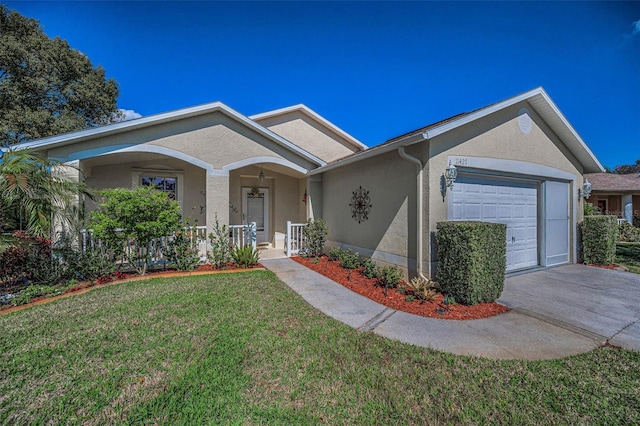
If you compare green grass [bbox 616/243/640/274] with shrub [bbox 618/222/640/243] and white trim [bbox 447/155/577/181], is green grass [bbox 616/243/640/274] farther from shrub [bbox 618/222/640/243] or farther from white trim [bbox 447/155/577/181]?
shrub [bbox 618/222/640/243]

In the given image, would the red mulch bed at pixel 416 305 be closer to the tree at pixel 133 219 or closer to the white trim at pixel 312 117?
the tree at pixel 133 219

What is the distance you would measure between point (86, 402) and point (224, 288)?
11.1ft

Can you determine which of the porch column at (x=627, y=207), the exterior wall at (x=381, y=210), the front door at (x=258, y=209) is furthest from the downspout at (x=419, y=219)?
the porch column at (x=627, y=207)

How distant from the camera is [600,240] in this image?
27.9ft

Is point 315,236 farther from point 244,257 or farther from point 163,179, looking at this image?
point 163,179

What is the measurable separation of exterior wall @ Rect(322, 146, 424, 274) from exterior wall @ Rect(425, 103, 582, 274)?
495 mm

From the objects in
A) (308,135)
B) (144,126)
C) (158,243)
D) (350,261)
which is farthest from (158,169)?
(350,261)

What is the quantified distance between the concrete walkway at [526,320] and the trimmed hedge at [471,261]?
1.80ft

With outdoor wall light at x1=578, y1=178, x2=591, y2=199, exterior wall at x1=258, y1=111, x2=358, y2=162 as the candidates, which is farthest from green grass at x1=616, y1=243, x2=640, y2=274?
exterior wall at x1=258, y1=111, x2=358, y2=162

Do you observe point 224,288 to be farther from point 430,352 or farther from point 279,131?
point 279,131

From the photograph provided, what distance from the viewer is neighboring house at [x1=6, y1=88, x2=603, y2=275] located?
6215 millimetres

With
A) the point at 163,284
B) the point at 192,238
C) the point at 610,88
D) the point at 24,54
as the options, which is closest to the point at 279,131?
the point at 192,238

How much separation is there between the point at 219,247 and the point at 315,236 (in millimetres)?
3270

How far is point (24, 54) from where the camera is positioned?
16.7 meters
